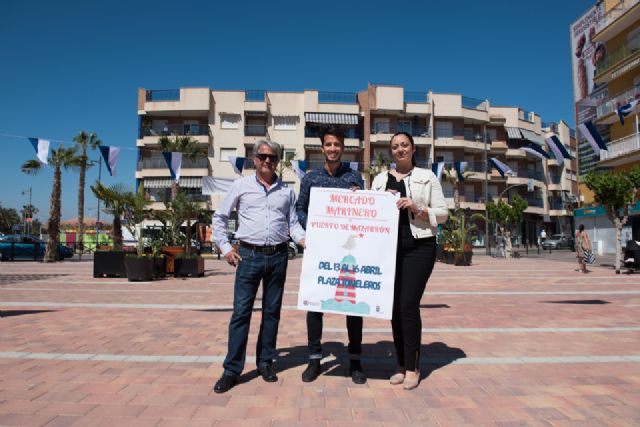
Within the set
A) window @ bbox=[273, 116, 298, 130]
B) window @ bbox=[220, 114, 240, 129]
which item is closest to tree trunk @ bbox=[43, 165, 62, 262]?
window @ bbox=[220, 114, 240, 129]

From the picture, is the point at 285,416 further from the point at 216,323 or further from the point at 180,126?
the point at 180,126

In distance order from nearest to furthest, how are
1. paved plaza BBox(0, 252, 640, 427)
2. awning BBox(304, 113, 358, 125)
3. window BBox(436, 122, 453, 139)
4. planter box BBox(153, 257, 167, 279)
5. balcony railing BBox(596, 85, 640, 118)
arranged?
paved plaza BBox(0, 252, 640, 427) < planter box BBox(153, 257, 167, 279) < balcony railing BBox(596, 85, 640, 118) < awning BBox(304, 113, 358, 125) < window BBox(436, 122, 453, 139)

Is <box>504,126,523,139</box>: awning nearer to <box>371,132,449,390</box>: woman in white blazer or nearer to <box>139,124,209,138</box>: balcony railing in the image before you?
<box>139,124,209,138</box>: balcony railing

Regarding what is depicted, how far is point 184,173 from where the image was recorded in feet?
135

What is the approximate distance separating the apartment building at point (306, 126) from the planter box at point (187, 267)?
2754 cm

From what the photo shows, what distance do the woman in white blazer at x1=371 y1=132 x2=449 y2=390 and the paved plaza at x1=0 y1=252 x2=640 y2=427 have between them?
0.30 metres

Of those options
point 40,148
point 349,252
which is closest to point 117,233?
point 40,148

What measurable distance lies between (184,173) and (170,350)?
39276 mm

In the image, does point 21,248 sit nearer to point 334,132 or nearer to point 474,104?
point 334,132

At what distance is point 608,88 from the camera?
2930 centimetres

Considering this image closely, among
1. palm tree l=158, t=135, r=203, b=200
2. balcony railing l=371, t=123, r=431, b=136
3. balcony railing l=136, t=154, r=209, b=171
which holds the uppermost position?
balcony railing l=371, t=123, r=431, b=136

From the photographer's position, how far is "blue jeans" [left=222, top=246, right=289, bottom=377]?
3.12m

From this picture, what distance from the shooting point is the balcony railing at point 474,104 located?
45594 mm

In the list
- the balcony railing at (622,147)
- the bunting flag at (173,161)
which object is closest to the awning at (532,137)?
the balcony railing at (622,147)
